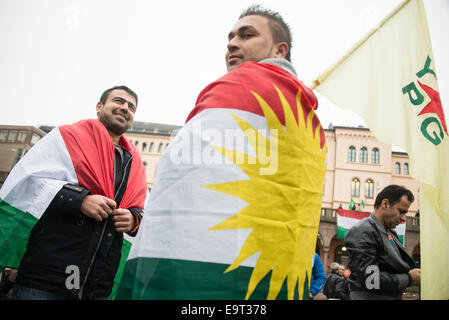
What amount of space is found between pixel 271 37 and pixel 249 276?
1.14m

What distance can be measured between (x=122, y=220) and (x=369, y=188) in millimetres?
37502

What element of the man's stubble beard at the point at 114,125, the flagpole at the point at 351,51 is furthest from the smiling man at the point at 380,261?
the man's stubble beard at the point at 114,125

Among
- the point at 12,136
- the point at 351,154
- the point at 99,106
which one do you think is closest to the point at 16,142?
the point at 12,136

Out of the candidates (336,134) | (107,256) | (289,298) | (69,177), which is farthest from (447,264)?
(336,134)

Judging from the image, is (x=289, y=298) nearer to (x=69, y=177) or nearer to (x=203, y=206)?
(x=203, y=206)

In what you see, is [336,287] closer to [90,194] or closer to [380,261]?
[380,261]

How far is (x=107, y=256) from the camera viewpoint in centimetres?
184

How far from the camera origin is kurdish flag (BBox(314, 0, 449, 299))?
1.70m

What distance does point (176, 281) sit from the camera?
85cm

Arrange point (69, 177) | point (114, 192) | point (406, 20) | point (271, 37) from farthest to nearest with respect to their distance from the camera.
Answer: point (406, 20) < point (114, 192) < point (69, 177) < point (271, 37)

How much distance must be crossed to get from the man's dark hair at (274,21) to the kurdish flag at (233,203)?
0.41 meters

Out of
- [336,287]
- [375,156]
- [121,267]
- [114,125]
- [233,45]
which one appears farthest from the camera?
[375,156]

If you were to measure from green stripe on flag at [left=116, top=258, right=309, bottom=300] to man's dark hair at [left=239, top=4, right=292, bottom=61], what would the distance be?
117 centimetres

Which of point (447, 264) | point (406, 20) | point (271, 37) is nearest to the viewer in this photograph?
point (271, 37)
